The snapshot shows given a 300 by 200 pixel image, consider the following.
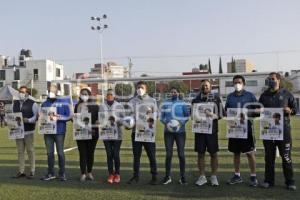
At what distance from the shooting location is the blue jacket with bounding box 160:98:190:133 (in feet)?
28.6

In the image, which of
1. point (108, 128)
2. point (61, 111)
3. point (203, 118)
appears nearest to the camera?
point (203, 118)

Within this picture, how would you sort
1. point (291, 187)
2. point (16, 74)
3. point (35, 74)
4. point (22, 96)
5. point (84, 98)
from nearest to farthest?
point (291, 187)
point (84, 98)
point (22, 96)
point (35, 74)
point (16, 74)

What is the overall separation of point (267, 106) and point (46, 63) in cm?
7962

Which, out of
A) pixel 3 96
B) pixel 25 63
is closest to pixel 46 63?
pixel 25 63

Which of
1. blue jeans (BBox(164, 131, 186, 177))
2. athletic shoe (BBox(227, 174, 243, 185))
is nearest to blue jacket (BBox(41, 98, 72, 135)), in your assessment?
blue jeans (BBox(164, 131, 186, 177))

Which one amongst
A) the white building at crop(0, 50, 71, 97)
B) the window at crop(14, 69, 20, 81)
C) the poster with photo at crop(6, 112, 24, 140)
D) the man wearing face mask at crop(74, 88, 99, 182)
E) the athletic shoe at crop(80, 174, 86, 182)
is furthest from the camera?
the window at crop(14, 69, 20, 81)

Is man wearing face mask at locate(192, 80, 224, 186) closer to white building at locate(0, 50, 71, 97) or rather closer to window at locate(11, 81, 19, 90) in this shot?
white building at locate(0, 50, 71, 97)

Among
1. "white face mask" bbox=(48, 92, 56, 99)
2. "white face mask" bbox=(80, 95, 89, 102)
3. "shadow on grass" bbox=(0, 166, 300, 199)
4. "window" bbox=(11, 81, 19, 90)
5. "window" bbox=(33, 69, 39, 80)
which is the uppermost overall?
"window" bbox=(33, 69, 39, 80)

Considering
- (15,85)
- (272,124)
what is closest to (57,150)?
(272,124)

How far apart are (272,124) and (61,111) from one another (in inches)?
172

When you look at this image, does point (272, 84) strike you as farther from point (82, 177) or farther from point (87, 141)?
point (82, 177)

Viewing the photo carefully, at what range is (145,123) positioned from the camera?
8.91m

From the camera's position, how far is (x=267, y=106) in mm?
8188

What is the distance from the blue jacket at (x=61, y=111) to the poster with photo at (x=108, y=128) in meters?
0.79
